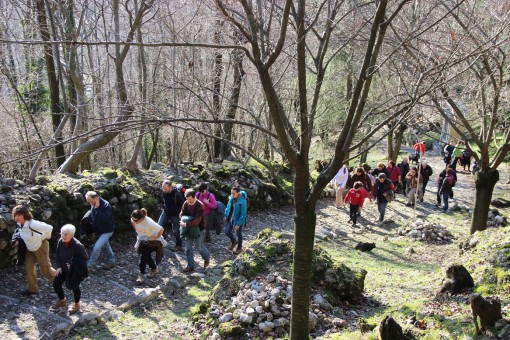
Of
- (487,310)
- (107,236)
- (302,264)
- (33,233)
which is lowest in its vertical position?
(107,236)

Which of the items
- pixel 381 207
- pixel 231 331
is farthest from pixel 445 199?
pixel 231 331

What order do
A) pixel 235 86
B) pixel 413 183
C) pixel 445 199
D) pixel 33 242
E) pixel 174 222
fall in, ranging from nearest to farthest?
1. pixel 33 242
2. pixel 174 222
3. pixel 235 86
4. pixel 445 199
5. pixel 413 183

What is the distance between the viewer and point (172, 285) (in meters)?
8.19

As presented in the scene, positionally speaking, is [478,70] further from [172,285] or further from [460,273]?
[172,285]

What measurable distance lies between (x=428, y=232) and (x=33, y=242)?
372 inches

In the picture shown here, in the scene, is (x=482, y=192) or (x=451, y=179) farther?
(x=451, y=179)

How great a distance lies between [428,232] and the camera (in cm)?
1174

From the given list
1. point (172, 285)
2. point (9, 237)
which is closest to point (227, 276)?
point (172, 285)

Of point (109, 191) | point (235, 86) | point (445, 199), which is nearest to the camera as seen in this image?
point (109, 191)

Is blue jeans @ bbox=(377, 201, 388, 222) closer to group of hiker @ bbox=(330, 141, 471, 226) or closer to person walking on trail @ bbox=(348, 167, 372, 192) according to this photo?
group of hiker @ bbox=(330, 141, 471, 226)

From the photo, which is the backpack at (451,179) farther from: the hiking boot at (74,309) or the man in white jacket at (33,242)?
the man in white jacket at (33,242)

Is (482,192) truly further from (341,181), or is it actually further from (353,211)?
(341,181)

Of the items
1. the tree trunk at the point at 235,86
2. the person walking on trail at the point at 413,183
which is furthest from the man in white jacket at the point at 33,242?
the person walking on trail at the point at 413,183

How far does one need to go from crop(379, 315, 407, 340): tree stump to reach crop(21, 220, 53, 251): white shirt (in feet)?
17.9
